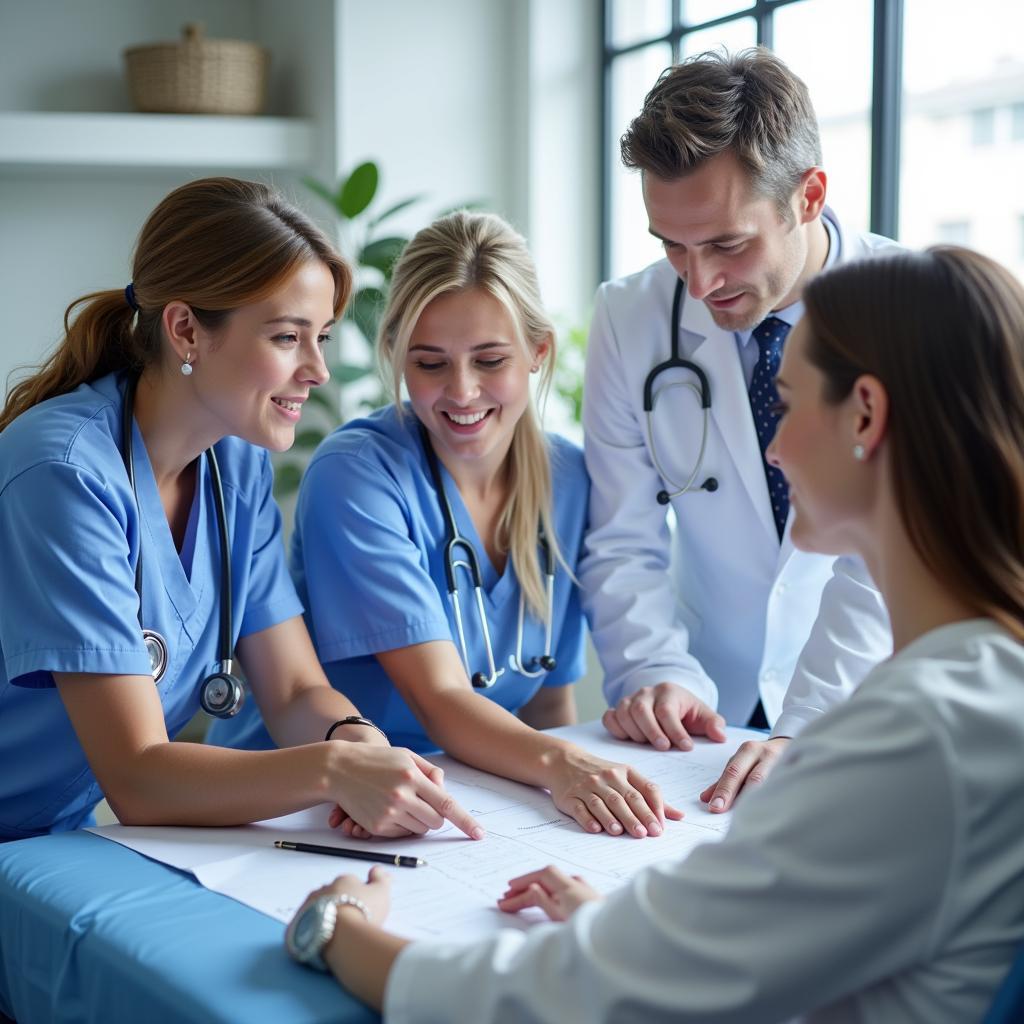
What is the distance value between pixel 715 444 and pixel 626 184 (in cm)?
212

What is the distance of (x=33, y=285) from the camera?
157 inches

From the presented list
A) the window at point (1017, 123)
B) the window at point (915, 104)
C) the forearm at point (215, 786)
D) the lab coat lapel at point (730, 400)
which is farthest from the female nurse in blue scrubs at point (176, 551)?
the window at point (1017, 123)

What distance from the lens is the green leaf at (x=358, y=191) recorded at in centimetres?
346

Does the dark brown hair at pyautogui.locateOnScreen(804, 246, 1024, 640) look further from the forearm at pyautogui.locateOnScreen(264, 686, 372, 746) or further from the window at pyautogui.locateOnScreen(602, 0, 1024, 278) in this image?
the window at pyautogui.locateOnScreen(602, 0, 1024, 278)

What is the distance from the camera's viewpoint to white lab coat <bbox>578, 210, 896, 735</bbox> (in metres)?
1.98

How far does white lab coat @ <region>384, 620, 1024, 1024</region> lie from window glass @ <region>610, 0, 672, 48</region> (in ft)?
11.0

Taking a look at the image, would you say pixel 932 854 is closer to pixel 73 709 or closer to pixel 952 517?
pixel 952 517

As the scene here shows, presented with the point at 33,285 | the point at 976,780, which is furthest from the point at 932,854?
the point at 33,285

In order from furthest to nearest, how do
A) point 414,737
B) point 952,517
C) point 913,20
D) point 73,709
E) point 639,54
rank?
point 639,54, point 913,20, point 414,737, point 73,709, point 952,517

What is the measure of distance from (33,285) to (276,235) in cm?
272

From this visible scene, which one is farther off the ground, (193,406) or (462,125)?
(462,125)

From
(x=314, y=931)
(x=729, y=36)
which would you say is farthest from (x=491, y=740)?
(x=729, y=36)

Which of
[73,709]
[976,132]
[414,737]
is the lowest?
[414,737]

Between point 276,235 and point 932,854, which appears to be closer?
point 932,854
